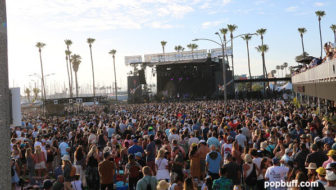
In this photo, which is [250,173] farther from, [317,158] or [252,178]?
[317,158]

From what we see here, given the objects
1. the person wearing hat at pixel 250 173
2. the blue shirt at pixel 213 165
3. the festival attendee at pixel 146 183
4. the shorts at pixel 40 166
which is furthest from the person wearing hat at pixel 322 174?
the shorts at pixel 40 166

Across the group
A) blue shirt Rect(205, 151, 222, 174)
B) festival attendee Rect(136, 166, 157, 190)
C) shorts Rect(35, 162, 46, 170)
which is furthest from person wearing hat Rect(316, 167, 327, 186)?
shorts Rect(35, 162, 46, 170)

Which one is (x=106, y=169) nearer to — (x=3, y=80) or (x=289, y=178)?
(x=289, y=178)

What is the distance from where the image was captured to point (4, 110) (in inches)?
128

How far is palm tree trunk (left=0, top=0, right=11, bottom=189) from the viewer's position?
318cm

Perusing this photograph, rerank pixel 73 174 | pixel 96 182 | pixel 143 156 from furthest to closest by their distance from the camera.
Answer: pixel 143 156 < pixel 96 182 < pixel 73 174

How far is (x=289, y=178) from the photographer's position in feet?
25.5

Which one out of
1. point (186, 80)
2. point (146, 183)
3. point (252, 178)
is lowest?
point (252, 178)

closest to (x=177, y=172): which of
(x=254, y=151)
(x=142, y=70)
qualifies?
(x=254, y=151)

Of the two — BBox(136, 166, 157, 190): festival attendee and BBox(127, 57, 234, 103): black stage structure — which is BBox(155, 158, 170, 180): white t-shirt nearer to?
BBox(136, 166, 157, 190): festival attendee

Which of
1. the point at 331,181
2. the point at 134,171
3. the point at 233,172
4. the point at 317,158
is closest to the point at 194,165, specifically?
the point at 134,171

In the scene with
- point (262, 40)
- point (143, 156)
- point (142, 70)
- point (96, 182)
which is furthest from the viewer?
point (262, 40)

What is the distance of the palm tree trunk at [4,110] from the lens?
125 inches

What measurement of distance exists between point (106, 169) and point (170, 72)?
6323cm
